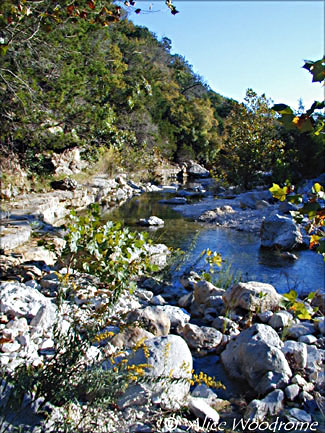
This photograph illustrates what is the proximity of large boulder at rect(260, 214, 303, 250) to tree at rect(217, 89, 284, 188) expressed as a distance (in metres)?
7.15

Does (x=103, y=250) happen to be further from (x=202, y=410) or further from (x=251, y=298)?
(x=251, y=298)

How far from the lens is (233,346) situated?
3.79m

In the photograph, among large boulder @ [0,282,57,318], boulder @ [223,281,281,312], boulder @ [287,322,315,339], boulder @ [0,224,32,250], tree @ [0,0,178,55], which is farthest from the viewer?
boulder @ [0,224,32,250]

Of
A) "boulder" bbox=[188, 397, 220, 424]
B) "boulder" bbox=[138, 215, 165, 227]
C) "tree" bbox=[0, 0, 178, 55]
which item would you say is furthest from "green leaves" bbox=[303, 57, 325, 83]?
"boulder" bbox=[138, 215, 165, 227]

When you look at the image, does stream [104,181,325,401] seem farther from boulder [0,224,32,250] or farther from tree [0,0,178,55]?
tree [0,0,178,55]

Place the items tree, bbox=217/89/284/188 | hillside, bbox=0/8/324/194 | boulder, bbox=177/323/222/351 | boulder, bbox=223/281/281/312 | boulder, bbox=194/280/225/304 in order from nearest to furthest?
boulder, bbox=177/323/222/351
boulder, bbox=223/281/281/312
boulder, bbox=194/280/225/304
hillside, bbox=0/8/324/194
tree, bbox=217/89/284/188

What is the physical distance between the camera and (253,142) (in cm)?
1555

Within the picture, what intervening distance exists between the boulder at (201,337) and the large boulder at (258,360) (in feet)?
0.73

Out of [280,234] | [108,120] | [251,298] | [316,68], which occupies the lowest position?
[251,298]

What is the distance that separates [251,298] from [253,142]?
11.7 metres

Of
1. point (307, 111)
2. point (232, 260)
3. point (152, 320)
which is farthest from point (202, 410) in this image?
point (232, 260)

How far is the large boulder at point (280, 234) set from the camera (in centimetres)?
847

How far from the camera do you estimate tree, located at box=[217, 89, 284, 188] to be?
1564 centimetres

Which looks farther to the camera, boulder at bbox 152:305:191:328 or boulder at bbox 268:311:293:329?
boulder at bbox 268:311:293:329
